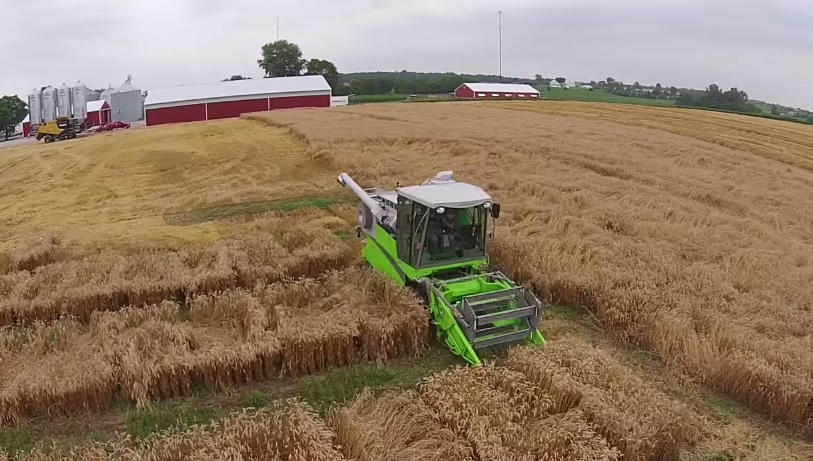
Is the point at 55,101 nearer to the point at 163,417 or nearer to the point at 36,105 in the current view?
the point at 36,105

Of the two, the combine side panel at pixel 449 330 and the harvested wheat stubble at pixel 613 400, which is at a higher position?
the combine side panel at pixel 449 330

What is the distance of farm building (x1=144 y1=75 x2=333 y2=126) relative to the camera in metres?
42.4

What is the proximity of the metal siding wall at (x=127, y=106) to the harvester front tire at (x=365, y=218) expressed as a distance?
4943cm

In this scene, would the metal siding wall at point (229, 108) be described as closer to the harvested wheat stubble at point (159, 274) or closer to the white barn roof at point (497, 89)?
the white barn roof at point (497, 89)

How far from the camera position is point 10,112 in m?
57.5

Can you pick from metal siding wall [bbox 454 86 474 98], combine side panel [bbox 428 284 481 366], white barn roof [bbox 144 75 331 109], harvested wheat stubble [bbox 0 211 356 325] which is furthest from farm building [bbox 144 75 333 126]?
combine side panel [bbox 428 284 481 366]

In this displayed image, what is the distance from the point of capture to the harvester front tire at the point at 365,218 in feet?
32.5

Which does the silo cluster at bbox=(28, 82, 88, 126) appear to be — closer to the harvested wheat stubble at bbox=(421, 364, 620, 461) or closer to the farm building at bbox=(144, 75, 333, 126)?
the farm building at bbox=(144, 75, 333, 126)

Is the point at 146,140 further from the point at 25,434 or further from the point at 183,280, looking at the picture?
the point at 25,434

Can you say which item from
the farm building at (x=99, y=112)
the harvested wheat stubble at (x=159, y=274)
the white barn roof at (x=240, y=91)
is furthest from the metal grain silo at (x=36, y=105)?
the harvested wheat stubble at (x=159, y=274)

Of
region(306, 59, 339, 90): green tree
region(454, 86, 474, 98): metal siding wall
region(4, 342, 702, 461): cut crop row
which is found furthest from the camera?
region(306, 59, 339, 90): green tree

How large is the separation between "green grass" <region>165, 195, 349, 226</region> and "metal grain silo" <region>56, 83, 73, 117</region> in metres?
48.3

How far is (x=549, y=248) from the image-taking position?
10500mm

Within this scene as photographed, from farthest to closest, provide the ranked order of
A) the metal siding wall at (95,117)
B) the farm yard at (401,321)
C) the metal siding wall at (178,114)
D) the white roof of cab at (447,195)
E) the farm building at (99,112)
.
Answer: the farm building at (99,112), the metal siding wall at (95,117), the metal siding wall at (178,114), the white roof of cab at (447,195), the farm yard at (401,321)
